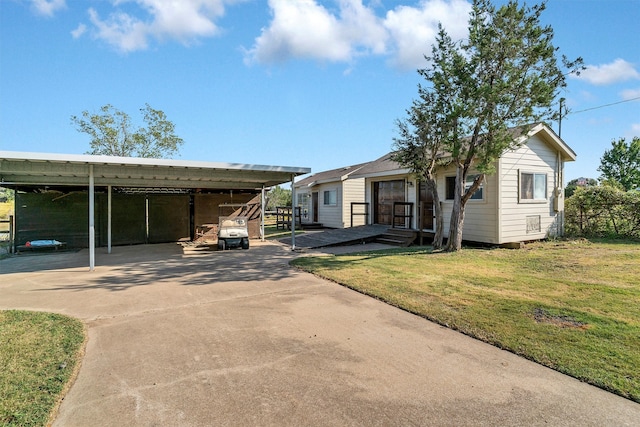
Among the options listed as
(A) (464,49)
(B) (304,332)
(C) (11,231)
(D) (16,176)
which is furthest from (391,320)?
(C) (11,231)

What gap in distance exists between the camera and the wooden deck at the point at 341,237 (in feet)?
39.5

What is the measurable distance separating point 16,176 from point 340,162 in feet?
54.7

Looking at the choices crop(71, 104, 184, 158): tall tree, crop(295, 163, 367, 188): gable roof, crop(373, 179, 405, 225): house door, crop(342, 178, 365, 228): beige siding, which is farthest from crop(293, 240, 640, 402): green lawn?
crop(71, 104, 184, 158): tall tree

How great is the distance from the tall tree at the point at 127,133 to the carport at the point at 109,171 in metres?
16.1

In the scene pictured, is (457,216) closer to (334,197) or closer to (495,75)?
(495,75)

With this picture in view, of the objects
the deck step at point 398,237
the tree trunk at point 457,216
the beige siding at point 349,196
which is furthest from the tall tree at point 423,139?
the beige siding at point 349,196

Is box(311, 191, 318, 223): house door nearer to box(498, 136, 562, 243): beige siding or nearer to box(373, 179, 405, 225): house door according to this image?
box(373, 179, 405, 225): house door

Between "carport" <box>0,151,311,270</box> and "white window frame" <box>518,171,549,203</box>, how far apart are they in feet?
23.6

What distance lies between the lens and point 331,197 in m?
19.1

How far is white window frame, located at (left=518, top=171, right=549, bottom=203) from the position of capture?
10.8m

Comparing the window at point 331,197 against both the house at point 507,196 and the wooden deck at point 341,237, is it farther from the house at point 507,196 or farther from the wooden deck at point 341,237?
the wooden deck at point 341,237

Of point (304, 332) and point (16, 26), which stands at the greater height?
point (16, 26)

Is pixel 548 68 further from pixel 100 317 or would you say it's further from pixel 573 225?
pixel 100 317

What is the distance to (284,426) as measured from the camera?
7.29ft
